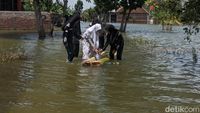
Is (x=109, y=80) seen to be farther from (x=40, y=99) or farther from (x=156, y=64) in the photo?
(x=156, y=64)

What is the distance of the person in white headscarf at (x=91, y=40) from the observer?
52.6 ft

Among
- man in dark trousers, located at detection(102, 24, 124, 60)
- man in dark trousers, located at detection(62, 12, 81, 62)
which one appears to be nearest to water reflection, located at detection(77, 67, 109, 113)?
man in dark trousers, located at detection(62, 12, 81, 62)

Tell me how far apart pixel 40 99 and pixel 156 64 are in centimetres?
810

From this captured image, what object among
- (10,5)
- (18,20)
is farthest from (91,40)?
(10,5)

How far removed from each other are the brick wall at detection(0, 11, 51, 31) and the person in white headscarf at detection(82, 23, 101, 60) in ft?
87.7

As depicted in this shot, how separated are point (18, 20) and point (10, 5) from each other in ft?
24.0

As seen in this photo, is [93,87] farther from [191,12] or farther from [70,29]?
[70,29]

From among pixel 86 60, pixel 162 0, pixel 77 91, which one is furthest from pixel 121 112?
pixel 86 60

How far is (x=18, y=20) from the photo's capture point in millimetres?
43688

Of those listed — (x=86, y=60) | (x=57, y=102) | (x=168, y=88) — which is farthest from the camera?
(x=86, y=60)

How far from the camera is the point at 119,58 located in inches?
704

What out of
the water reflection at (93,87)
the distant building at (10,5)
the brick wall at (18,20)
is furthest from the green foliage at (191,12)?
the distant building at (10,5)

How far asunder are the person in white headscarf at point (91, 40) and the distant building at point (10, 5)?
34266 millimetres

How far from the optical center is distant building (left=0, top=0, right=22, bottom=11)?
49188 mm
